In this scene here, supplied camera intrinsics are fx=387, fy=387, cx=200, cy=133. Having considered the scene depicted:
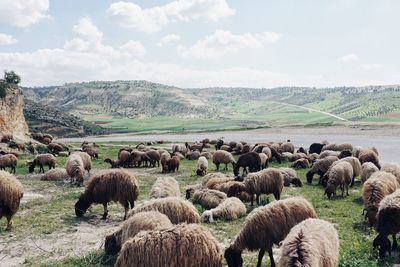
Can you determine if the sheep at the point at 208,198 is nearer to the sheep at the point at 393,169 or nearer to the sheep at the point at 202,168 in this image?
the sheep at the point at 393,169

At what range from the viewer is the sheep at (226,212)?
45.9 ft

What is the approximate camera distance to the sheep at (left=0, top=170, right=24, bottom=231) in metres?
13.1

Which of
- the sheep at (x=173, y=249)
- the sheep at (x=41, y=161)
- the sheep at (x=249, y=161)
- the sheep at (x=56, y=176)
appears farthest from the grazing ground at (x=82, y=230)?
the sheep at (x=41, y=161)

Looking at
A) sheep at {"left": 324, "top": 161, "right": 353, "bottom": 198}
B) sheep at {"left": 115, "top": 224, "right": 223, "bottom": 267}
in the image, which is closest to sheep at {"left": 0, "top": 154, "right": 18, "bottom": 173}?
sheep at {"left": 324, "top": 161, "right": 353, "bottom": 198}

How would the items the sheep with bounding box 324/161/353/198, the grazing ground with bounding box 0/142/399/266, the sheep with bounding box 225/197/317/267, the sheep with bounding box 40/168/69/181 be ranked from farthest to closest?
the sheep with bounding box 40/168/69/181 → the sheep with bounding box 324/161/353/198 → the grazing ground with bounding box 0/142/399/266 → the sheep with bounding box 225/197/317/267

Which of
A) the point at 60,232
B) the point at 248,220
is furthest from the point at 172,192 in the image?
the point at 248,220

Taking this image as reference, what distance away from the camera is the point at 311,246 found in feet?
23.3

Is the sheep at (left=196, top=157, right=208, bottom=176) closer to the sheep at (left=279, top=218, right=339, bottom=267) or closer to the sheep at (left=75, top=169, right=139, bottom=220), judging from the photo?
the sheep at (left=75, top=169, right=139, bottom=220)

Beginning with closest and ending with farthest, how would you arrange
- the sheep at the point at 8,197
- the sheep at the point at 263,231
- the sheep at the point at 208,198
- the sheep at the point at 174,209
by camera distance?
the sheep at the point at 263,231
the sheep at the point at 174,209
the sheep at the point at 8,197
the sheep at the point at 208,198

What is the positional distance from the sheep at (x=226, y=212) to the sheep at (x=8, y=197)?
6.54 m

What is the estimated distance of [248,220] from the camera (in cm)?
980

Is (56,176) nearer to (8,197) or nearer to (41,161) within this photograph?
(41,161)

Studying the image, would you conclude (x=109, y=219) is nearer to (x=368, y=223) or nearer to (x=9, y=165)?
(x=368, y=223)

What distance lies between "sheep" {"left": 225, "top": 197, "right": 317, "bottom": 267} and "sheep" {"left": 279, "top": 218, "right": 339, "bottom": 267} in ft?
4.48
